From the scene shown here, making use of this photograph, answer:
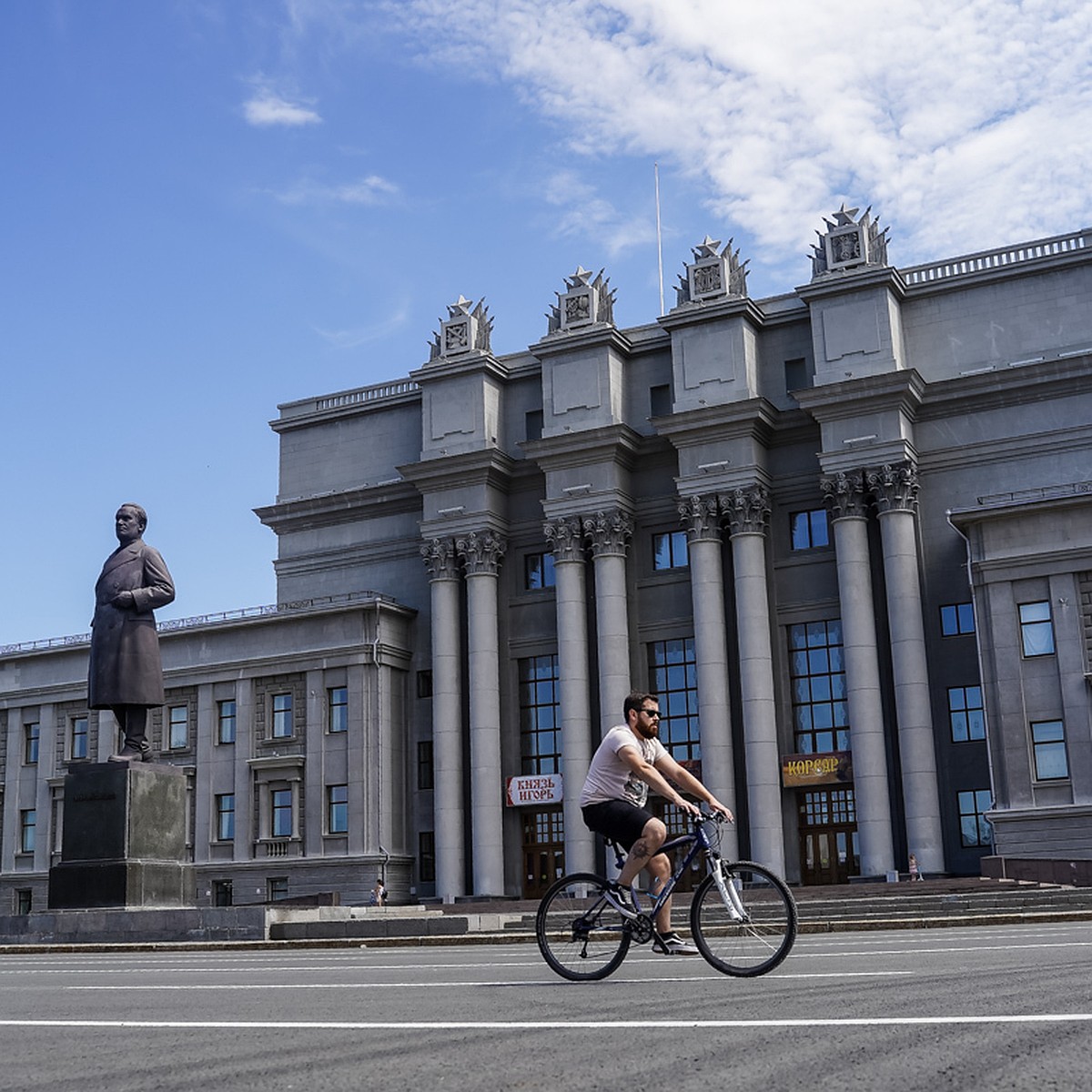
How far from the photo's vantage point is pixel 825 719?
1962 inches

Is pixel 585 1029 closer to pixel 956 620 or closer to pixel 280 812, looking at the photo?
pixel 956 620

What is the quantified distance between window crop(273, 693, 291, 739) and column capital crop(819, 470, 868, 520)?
22304 mm

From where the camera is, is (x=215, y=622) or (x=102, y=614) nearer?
(x=102, y=614)

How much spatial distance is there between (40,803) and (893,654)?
3525cm

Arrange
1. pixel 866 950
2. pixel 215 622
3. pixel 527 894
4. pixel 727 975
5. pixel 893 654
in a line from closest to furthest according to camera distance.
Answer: pixel 727 975, pixel 866 950, pixel 893 654, pixel 527 894, pixel 215 622

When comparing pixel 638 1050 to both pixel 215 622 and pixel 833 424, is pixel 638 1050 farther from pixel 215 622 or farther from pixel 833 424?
pixel 215 622

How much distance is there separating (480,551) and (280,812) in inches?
498

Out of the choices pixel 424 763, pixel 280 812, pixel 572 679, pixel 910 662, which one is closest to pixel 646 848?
pixel 910 662

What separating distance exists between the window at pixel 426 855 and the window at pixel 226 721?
855 centimetres

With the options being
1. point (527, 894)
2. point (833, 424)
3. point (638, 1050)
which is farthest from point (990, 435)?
point (638, 1050)

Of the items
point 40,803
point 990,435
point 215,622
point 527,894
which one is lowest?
point 527,894

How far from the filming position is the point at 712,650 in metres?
49.7

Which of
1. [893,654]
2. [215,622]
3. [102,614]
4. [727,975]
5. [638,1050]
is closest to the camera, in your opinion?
[638,1050]

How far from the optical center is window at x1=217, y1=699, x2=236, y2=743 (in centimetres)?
5662
